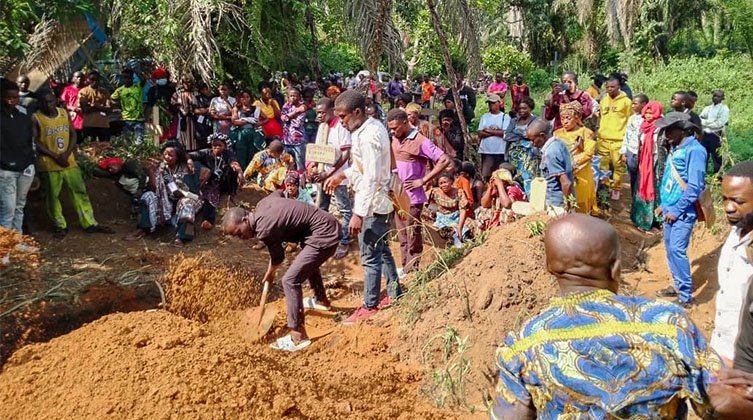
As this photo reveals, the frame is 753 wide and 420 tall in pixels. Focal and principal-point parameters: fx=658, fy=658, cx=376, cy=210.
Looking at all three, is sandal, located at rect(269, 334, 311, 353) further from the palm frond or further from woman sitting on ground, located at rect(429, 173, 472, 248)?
the palm frond

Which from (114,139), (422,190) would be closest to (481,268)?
(422,190)

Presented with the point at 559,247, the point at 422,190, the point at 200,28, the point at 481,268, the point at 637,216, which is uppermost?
the point at 200,28

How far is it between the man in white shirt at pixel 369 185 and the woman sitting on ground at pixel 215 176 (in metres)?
3.35

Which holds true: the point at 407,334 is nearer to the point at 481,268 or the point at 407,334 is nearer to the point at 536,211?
the point at 481,268

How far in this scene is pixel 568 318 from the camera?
6.30 ft

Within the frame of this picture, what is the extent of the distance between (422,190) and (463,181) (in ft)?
3.06

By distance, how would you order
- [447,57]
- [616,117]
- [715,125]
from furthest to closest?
[715,125]
[447,57]
[616,117]

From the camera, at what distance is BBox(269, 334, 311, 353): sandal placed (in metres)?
5.41

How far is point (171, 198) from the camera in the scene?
8.10 metres

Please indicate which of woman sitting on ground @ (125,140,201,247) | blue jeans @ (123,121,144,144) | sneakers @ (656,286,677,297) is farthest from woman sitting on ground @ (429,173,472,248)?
blue jeans @ (123,121,144,144)

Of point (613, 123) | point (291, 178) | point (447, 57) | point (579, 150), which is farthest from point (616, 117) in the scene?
point (291, 178)

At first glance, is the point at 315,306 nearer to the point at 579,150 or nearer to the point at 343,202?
the point at 343,202

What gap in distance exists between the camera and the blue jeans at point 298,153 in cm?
988

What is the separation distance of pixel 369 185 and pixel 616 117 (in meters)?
5.05
